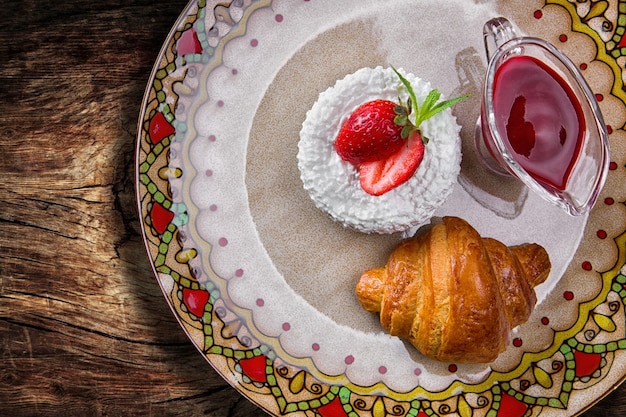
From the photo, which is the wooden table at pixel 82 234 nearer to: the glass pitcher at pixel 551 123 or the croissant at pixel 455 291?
the croissant at pixel 455 291

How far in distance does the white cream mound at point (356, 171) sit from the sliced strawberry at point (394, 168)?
45 millimetres

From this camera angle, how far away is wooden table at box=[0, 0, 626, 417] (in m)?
1.53

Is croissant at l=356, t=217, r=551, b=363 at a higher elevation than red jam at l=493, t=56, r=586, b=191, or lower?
lower

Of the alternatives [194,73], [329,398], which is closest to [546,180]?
[329,398]

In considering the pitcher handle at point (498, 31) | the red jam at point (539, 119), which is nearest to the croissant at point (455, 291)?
the red jam at point (539, 119)

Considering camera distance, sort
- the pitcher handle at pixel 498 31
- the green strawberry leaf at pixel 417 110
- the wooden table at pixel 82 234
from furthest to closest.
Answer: the wooden table at pixel 82 234 < the pitcher handle at pixel 498 31 < the green strawberry leaf at pixel 417 110

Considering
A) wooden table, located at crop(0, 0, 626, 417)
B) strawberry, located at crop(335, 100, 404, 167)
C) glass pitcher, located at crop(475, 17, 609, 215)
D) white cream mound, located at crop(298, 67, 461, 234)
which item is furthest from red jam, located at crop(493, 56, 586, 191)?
wooden table, located at crop(0, 0, 626, 417)

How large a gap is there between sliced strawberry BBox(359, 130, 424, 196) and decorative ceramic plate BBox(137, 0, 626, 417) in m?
0.21

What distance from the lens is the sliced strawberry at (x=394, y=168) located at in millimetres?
1296

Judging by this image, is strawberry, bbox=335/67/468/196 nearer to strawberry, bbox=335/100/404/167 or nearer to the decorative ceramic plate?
strawberry, bbox=335/100/404/167

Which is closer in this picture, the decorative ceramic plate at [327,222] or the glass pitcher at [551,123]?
the glass pitcher at [551,123]

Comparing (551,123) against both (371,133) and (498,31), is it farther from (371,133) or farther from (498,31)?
(371,133)

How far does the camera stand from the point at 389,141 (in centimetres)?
129

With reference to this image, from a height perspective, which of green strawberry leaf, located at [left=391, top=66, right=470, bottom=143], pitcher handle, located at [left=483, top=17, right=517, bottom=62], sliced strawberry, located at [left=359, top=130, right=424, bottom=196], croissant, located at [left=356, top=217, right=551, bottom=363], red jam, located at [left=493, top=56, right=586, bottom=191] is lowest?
croissant, located at [left=356, top=217, right=551, bottom=363]
